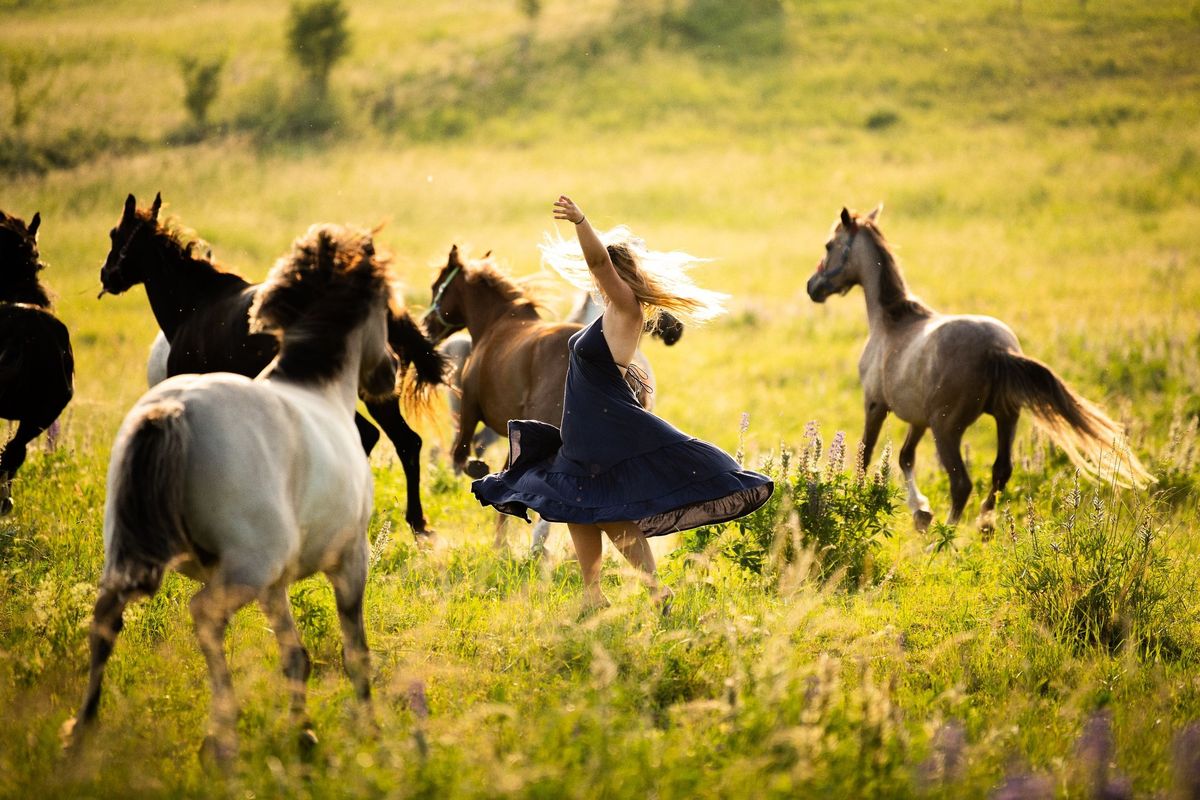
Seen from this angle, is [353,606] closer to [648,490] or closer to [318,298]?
[318,298]

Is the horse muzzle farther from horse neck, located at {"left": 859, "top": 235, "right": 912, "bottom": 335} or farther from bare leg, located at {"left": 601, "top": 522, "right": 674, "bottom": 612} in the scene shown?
bare leg, located at {"left": 601, "top": 522, "right": 674, "bottom": 612}

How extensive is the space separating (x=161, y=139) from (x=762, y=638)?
41931 mm

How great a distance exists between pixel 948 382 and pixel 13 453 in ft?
22.5

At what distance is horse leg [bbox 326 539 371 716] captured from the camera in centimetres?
429

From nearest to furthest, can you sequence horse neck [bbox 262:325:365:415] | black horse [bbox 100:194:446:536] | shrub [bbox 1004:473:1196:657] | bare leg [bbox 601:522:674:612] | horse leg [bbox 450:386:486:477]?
horse neck [bbox 262:325:365:415] < bare leg [bbox 601:522:674:612] < shrub [bbox 1004:473:1196:657] < black horse [bbox 100:194:446:536] < horse leg [bbox 450:386:486:477]

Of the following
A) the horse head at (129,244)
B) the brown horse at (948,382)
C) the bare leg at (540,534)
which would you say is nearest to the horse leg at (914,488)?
the brown horse at (948,382)

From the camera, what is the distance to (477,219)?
3494cm

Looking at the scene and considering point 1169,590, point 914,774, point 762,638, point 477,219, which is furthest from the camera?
point 477,219

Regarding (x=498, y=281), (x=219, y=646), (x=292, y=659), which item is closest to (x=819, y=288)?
(x=498, y=281)

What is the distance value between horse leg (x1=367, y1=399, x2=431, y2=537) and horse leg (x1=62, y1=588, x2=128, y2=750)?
398 centimetres

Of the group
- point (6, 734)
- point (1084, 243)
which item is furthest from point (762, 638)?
point (1084, 243)

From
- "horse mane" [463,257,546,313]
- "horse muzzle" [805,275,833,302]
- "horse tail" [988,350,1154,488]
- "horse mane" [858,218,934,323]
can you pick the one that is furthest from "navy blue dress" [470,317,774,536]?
"horse muzzle" [805,275,833,302]

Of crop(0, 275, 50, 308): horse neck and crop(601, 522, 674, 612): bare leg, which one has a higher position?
crop(0, 275, 50, 308): horse neck

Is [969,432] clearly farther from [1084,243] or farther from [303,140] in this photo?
[303,140]
